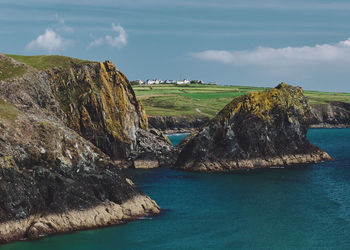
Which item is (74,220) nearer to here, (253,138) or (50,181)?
(50,181)

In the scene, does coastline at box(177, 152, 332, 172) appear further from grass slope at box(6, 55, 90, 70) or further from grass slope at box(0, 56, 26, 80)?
grass slope at box(0, 56, 26, 80)

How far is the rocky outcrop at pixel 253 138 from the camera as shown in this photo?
10125 centimetres

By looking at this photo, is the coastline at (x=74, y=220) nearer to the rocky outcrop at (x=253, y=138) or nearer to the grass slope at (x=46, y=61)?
the rocky outcrop at (x=253, y=138)

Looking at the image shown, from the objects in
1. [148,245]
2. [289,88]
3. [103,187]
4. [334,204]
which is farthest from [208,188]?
[289,88]

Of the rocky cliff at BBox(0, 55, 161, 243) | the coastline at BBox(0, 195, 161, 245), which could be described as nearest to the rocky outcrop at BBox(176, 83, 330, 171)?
the rocky cliff at BBox(0, 55, 161, 243)

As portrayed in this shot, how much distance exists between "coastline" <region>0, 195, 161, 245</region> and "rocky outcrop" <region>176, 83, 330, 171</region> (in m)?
41.9

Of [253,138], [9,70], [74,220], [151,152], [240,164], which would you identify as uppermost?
[9,70]

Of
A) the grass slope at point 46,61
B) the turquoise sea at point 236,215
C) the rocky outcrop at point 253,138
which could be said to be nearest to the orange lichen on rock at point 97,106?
the grass slope at point 46,61

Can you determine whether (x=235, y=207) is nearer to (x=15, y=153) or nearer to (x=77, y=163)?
(x=77, y=163)

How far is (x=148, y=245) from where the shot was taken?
4909 centimetres

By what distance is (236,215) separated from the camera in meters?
62.0

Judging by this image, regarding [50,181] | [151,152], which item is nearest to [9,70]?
[151,152]

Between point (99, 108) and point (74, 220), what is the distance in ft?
173

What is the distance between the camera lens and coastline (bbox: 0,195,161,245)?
1887 inches
